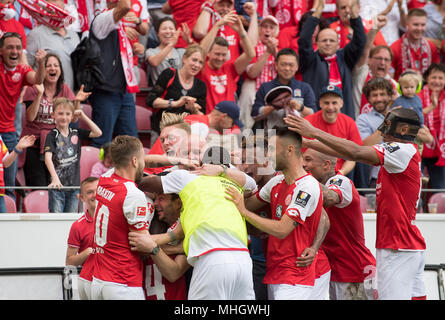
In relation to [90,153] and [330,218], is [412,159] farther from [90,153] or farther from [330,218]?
[90,153]

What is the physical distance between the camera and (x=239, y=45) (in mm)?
10672

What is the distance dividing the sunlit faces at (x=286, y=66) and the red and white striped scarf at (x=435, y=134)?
7.55ft

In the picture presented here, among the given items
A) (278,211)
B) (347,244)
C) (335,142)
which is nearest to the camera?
(278,211)

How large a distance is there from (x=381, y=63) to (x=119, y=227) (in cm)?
623

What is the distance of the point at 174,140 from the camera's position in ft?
21.6

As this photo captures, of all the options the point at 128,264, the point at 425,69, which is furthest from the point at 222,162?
the point at 425,69

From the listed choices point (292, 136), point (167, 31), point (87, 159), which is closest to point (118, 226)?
point (292, 136)

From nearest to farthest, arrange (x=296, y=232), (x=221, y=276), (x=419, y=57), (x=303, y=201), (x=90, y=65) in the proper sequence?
(x=221, y=276) → (x=303, y=201) → (x=296, y=232) → (x=90, y=65) → (x=419, y=57)

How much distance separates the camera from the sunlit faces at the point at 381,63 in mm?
10383

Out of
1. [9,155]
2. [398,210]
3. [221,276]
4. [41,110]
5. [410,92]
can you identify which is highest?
[410,92]

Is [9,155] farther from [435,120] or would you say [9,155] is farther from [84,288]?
[435,120]

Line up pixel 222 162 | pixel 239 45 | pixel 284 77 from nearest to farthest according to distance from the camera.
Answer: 1. pixel 222 162
2. pixel 284 77
3. pixel 239 45
